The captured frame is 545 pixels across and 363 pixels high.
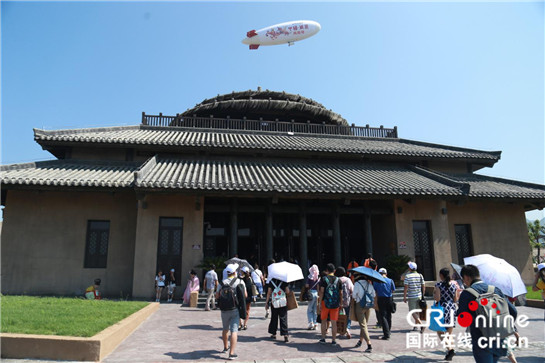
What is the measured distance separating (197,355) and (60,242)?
10.4 metres

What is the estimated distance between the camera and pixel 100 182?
43.1ft

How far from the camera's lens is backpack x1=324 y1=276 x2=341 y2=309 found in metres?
7.22

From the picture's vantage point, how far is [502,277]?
577 centimetres

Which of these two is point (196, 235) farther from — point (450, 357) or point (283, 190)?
point (450, 357)

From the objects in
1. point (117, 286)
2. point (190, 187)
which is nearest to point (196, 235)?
point (190, 187)

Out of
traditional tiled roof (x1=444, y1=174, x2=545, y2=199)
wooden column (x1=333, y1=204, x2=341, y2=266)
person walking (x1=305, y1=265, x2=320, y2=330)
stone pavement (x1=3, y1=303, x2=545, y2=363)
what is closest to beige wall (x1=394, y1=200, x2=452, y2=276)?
traditional tiled roof (x1=444, y1=174, x2=545, y2=199)

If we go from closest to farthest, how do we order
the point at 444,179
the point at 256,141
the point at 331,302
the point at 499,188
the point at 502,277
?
the point at 502,277 < the point at 331,302 < the point at 444,179 < the point at 499,188 < the point at 256,141

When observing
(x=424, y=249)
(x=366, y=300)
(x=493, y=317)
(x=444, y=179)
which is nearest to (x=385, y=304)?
(x=366, y=300)

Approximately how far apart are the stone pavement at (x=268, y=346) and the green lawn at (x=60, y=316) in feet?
2.02

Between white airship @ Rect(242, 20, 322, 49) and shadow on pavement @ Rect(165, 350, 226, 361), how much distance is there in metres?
25.9

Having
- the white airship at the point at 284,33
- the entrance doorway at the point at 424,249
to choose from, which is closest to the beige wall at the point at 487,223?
the entrance doorway at the point at 424,249

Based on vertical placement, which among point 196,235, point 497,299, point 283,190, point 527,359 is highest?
point 283,190

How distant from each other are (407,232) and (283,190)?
6.33 m

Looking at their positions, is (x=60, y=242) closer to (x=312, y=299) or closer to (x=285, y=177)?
(x=285, y=177)
